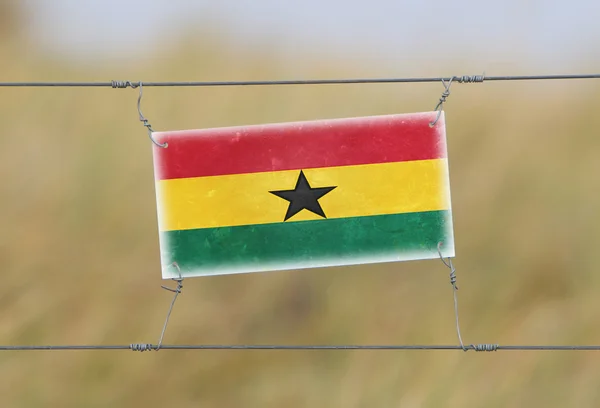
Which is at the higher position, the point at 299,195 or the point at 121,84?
the point at 121,84

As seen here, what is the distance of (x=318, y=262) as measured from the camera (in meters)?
1.44

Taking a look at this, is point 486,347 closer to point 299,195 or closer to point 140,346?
point 299,195

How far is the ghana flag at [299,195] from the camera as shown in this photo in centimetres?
144

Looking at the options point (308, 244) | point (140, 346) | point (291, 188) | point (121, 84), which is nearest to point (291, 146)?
point (291, 188)

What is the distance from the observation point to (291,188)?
1445 millimetres

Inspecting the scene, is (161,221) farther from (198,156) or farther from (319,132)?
(319,132)

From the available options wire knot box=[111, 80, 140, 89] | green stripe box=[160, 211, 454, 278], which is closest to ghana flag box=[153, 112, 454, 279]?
green stripe box=[160, 211, 454, 278]

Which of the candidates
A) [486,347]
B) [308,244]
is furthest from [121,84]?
[486,347]

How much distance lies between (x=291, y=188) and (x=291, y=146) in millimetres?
105

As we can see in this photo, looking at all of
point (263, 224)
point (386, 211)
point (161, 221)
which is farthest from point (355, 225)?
point (161, 221)

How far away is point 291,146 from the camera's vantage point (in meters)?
1.45

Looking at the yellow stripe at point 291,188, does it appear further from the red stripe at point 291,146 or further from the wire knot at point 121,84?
the wire knot at point 121,84

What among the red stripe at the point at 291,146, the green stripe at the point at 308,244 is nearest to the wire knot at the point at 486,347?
the green stripe at the point at 308,244

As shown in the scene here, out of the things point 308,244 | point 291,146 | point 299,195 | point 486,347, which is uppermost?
point 291,146
